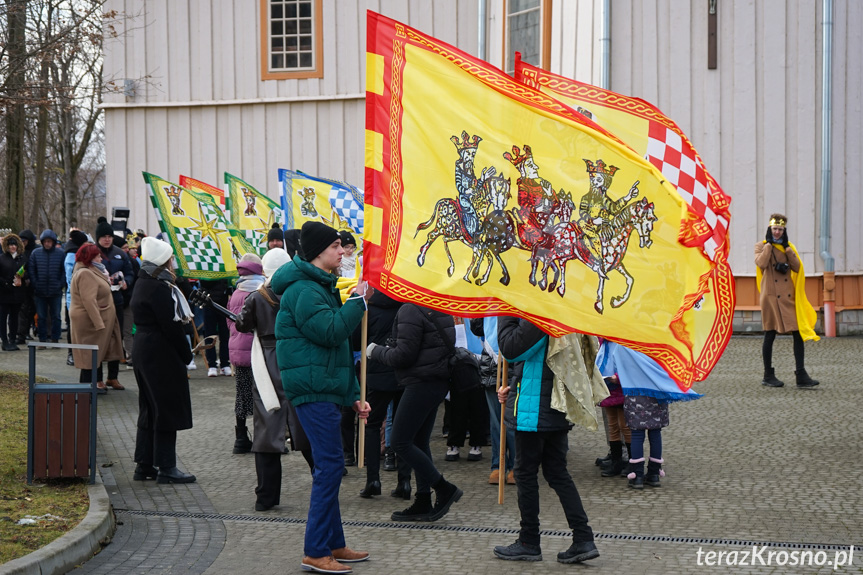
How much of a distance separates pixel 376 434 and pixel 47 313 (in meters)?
12.1

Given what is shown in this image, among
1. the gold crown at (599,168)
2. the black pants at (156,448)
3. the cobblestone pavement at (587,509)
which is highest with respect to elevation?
the gold crown at (599,168)

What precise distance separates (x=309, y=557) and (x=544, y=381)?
1.76 metres

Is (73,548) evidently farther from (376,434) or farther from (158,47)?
(158,47)

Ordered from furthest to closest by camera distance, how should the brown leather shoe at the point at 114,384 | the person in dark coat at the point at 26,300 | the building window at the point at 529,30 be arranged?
1. the building window at the point at 529,30
2. the person in dark coat at the point at 26,300
3. the brown leather shoe at the point at 114,384

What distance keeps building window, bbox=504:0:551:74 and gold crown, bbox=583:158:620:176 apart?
584 inches

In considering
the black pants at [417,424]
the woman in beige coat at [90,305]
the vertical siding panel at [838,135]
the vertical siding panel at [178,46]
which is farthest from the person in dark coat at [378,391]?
the vertical siding panel at [178,46]

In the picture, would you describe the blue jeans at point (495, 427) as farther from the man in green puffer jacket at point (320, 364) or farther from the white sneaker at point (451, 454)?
the man in green puffer jacket at point (320, 364)

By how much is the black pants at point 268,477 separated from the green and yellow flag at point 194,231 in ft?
21.6

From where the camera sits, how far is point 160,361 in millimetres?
8797

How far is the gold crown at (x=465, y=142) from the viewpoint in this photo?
20.7 feet

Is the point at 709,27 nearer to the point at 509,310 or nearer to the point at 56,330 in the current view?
the point at 56,330

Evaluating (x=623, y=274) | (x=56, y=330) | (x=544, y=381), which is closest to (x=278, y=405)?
(x=544, y=381)

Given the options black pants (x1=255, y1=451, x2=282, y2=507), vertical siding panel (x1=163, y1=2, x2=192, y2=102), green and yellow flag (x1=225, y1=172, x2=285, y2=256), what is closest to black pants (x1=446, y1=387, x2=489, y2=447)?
black pants (x1=255, y1=451, x2=282, y2=507)

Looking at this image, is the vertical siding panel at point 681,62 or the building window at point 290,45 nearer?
the vertical siding panel at point 681,62
